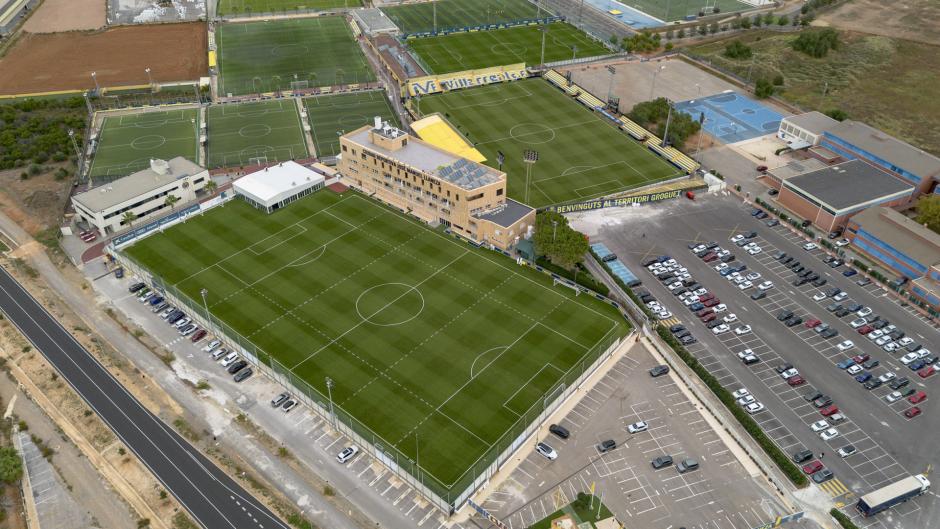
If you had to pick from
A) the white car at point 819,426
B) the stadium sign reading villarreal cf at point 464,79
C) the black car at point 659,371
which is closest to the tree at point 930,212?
the white car at point 819,426

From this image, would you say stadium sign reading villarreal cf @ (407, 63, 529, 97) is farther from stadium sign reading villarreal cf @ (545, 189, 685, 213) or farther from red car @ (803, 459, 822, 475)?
red car @ (803, 459, 822, 475)

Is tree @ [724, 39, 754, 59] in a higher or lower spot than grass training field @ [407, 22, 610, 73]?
higher

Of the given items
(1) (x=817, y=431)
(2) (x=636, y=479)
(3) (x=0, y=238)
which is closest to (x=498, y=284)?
(2) (x=636, y=479)

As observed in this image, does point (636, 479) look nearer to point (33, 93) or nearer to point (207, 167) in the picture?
point (207, 167)

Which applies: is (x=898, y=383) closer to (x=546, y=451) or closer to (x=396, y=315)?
(x=546, y=451)

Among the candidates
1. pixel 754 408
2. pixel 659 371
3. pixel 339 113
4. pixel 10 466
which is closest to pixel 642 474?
pixel 659 371

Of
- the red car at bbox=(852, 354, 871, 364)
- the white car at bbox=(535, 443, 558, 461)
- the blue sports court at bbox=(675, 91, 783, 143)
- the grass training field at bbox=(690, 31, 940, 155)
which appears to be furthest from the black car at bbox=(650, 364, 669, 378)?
the grass training field at bbox=(690, 31, 940, 155)
